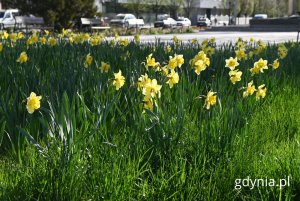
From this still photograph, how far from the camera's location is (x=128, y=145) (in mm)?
2373

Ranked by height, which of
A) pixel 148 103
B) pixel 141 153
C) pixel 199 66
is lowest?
pixel 141 153

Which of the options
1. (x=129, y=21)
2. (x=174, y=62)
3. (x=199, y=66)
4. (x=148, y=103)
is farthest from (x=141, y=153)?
(x=129, y=21)

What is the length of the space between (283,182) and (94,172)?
0.94m

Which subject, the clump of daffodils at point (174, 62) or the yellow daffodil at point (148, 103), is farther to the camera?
the clump of daffodils at point (174, 62)

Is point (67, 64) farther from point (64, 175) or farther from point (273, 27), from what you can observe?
point (273, 27)

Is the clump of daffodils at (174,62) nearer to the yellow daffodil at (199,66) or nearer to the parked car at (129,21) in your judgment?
the yellow daffodil at (199,66)

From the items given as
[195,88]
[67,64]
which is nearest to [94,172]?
[195,88]

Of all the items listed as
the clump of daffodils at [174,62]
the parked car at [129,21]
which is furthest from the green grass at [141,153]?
the parked car at [129,21]

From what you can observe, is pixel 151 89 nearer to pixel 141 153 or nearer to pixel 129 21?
pixel 141 153

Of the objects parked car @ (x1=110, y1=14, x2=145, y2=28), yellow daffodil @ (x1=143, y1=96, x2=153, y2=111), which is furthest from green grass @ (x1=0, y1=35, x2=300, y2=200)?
parked car @ (x1=110, y1=14, x2=145, y2=28)

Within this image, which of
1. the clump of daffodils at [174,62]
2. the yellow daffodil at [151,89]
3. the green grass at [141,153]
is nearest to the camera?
the green grass at [141,153]

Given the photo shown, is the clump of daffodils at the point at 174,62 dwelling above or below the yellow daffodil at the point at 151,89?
above

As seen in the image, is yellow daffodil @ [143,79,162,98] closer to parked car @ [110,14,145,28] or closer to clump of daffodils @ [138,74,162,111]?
clump of daffodils @ [138,74,162,111]

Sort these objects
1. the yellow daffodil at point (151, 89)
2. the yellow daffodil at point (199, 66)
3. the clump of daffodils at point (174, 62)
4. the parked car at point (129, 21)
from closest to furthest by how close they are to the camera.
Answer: the yellow daffodil at point (151, 89)
the clump of daffodils at point (174, 62)
the yellow daffodil at point (199, 66)
the parked car at point (129, 21)
